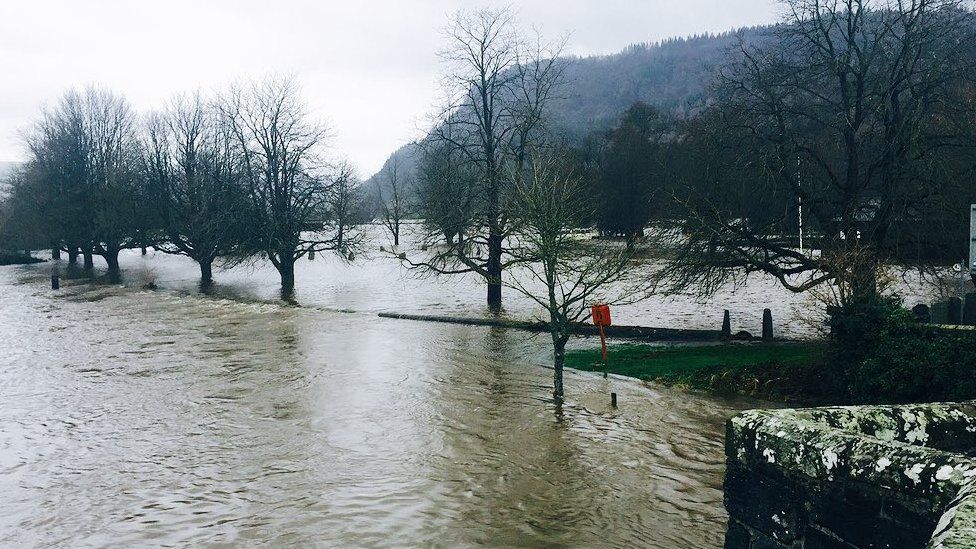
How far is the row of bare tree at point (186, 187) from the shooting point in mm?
44741

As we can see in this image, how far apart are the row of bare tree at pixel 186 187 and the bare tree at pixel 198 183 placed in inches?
3.7

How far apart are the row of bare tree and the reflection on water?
20.4 metres

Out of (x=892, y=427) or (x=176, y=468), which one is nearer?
(x=892, y=427)

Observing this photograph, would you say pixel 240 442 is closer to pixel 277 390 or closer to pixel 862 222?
pixel 277 390

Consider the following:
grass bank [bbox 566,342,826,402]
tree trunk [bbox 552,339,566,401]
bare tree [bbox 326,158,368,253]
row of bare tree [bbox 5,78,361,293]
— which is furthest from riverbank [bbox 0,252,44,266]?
tree trunk [bbox 552,339,566,401]

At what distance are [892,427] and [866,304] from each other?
10.3 metres

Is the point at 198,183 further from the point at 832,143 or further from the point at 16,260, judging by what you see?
the point at 832,143

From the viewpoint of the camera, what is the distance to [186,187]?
52.5 meters

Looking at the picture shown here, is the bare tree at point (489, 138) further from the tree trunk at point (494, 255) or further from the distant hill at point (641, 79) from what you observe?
the distant hill at point (641, 79)

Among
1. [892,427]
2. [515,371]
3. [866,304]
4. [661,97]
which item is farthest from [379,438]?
[661,97]

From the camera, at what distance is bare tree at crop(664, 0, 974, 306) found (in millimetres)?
18688

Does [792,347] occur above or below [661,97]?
below

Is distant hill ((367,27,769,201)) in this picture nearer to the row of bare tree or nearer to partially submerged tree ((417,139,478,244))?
the row of bare tree

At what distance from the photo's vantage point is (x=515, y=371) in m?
19.6
